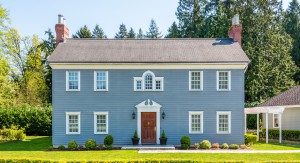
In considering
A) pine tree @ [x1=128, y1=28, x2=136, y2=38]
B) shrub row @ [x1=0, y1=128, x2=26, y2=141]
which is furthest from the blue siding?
pine tree @ [x1=128, y1=28, x2=136, y2=38]

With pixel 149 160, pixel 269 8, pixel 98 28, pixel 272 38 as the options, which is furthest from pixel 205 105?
pixel 98 28

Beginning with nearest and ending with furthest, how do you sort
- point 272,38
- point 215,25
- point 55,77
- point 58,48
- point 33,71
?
point 55,77 < point 58,48 < point 272,38 < point 215,25 < point 33,71

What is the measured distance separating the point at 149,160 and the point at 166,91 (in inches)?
376

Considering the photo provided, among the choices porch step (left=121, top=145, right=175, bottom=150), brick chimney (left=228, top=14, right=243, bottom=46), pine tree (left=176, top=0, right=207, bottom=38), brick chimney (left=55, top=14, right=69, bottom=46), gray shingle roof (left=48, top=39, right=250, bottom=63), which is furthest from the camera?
pine tree (left=176, top=0, right=207, bottom=38)

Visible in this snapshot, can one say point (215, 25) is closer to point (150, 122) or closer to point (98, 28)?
point (150, 122)

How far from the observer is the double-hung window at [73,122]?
2370 cm

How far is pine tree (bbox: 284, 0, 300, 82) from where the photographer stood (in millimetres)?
51378

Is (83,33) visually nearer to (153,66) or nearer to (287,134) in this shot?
(153,66)

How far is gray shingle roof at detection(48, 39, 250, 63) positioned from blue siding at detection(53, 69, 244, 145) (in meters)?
0.91

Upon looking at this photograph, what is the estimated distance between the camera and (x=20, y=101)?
46.5m

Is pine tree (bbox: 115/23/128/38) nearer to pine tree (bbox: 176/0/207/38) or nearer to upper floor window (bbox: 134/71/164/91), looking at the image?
pine tree (bbox: 176/0/207/38)

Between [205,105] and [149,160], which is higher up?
[205,105]

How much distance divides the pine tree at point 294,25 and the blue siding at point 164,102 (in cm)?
3095

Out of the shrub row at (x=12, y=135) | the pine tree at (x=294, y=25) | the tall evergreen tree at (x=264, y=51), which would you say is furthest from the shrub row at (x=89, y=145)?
the pine tree at (x=294, y=25)
